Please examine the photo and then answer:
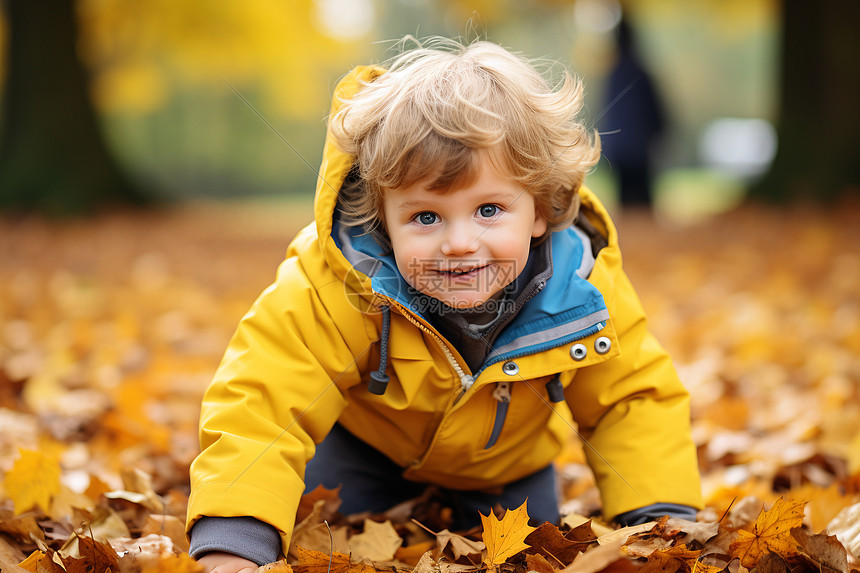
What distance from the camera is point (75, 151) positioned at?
9.73 m

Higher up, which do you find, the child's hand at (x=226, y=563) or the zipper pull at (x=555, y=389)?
the zipper pull at (x=555, y=389)

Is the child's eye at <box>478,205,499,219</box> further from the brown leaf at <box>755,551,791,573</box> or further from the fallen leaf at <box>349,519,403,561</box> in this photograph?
the brown leaf at <box>755,551,791,573</box>

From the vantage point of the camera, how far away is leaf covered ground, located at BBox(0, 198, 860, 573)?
1.58 meters

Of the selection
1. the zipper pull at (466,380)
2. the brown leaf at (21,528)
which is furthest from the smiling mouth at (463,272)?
the brown leaf at (21,528)

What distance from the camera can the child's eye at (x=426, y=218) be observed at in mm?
1676

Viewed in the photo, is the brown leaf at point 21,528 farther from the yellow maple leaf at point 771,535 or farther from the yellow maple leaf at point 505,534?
the yellow maple leaf at point 771,535

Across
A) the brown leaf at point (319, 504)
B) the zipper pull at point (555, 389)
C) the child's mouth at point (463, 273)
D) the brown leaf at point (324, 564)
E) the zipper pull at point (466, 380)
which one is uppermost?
the child's mouth at point (463, 273)

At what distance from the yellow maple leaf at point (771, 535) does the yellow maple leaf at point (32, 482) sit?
1.55 metres

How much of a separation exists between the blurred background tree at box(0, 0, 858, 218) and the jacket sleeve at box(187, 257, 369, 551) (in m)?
0.37

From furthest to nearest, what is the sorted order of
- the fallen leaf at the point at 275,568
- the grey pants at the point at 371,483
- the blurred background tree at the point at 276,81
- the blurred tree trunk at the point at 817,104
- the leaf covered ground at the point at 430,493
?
the blurred background tree at the point at 276,81 → the blurred tree trunk at the point at 817,104 → the grey pants at the point at 371,483 → the leaf covered ground at the point at 430,493 → the fallen leaf at the point at 275,568

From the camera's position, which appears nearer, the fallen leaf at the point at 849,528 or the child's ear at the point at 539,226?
the fallen leaf at the point at 849,528

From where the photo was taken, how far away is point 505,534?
1.56 meters

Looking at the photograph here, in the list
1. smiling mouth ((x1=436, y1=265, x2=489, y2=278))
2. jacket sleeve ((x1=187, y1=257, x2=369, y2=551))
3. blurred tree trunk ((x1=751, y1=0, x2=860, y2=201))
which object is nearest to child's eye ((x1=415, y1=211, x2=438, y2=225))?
smiling mouth ((x1=436, y1=265, x2=489, y2=278))

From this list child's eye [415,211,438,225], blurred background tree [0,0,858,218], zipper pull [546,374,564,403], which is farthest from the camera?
blurred background tree [0,0,858,218]
